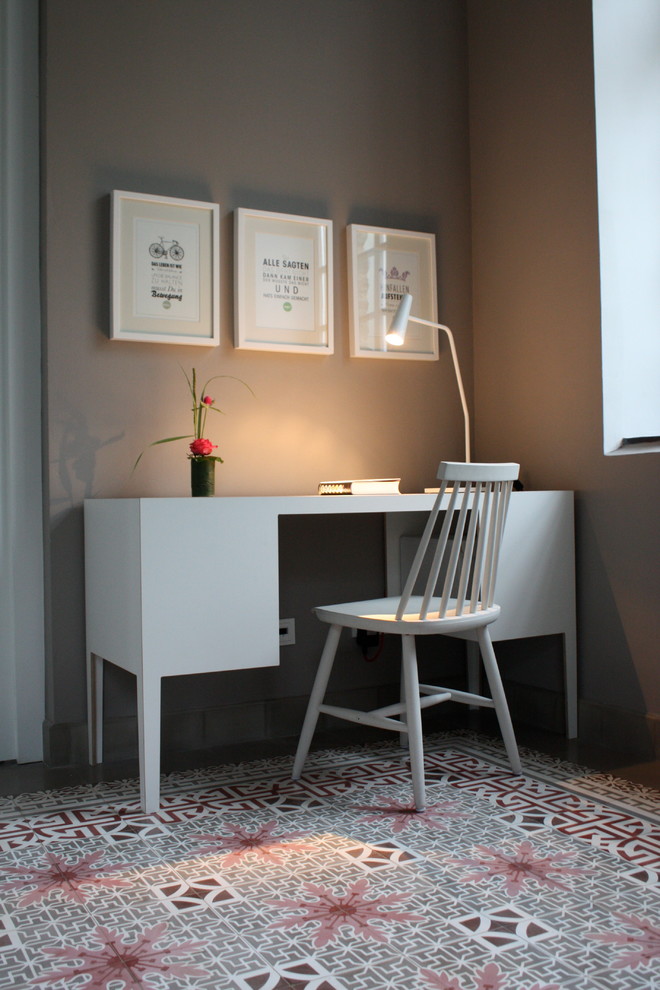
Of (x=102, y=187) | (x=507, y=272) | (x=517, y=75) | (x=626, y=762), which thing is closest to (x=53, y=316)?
(x=102, y=187)

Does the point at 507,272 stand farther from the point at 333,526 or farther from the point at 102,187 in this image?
the point at 102,187

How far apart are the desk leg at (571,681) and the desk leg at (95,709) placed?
1289 mm

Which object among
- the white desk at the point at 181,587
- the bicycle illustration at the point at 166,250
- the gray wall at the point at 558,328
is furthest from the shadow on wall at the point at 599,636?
the bicycle illustration at the point at 166,250

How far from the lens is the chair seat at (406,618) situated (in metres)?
2.09

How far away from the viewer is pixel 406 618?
7.02 ft

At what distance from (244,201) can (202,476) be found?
2.84 feet

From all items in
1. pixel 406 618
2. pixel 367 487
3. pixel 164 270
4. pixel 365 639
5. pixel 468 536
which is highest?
pixel 164 270

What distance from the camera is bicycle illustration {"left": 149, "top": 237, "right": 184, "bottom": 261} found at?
8.30 feet

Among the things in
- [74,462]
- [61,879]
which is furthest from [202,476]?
[61,879]

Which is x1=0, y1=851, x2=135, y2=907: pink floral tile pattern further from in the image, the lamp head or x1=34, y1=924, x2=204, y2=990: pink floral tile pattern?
the lamp head

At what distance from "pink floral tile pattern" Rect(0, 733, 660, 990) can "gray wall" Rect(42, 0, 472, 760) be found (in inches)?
20.9

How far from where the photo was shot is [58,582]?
2.44 m

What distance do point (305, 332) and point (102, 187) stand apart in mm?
695

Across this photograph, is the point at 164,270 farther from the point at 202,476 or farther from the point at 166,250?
the point at 202,476
